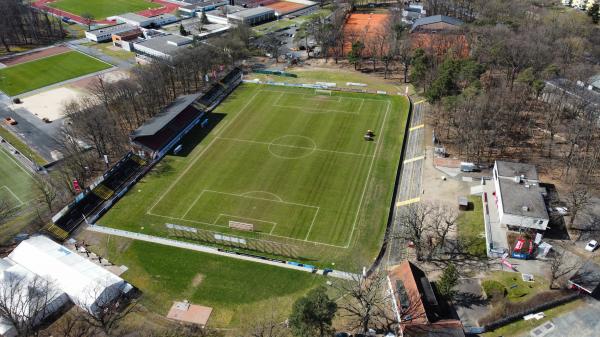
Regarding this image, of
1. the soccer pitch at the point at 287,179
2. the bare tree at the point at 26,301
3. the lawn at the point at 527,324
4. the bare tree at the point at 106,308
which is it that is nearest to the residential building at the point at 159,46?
the soccer pitch at the point at 287,179

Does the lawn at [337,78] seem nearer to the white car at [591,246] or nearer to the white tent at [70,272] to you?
the white car at [591,246]

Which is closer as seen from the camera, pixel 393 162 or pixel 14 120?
pixel 393 162

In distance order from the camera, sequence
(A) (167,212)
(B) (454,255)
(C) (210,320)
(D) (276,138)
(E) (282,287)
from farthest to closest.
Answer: (D) (276,138)
(A) (167,212)
(B) (454,255)
(E) (282,287)
(C) (210,320)

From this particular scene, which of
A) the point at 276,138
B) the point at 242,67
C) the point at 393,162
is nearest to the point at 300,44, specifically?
the point at 242,67

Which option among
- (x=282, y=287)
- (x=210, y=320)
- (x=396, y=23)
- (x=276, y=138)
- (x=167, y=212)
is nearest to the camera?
(x=210, y=320)

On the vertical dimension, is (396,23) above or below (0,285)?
above

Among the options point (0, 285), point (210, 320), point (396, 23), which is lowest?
point (210, 320)

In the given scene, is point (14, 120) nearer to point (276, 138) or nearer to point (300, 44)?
point (276, 138)
